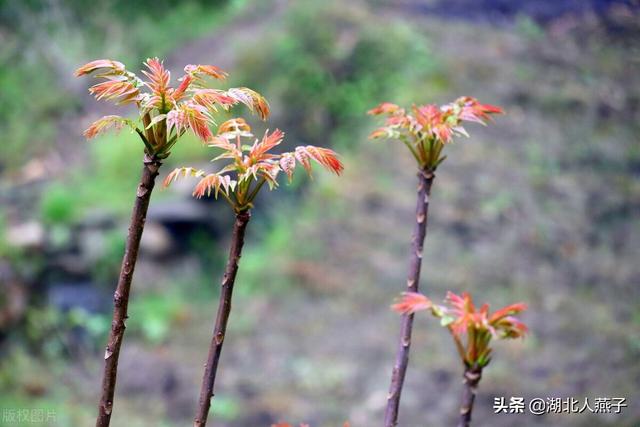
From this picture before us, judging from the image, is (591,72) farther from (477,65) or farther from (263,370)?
(263,370)

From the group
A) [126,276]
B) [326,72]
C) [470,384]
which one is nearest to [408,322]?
[470,384]

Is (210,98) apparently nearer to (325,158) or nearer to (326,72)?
(325,158)

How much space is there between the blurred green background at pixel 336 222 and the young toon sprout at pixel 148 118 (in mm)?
2529

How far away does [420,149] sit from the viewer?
1.55 m

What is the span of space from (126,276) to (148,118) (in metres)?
0.33

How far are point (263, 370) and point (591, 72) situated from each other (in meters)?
3.84

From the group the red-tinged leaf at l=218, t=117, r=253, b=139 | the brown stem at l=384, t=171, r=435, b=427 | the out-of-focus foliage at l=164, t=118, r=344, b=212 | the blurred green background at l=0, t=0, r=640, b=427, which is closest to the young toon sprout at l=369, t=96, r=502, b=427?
the brown stem at l=384, t=171, r=435, b=427

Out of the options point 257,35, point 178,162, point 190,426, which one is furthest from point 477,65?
point 190,426

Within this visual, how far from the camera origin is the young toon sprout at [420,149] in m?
1.52

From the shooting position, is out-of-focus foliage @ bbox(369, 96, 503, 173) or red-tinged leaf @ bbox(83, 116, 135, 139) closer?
red-tinged leaf @ bbox(83, 116, 135, 139)

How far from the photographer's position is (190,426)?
4.27m

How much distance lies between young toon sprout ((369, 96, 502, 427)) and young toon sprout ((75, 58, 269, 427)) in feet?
1.16

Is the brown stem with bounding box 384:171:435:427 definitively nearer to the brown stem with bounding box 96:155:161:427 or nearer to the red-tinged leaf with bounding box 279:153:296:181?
the red-tinged leaf with bounding box 279:153:296:181

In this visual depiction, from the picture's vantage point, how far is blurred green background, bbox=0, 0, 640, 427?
4.25 m
